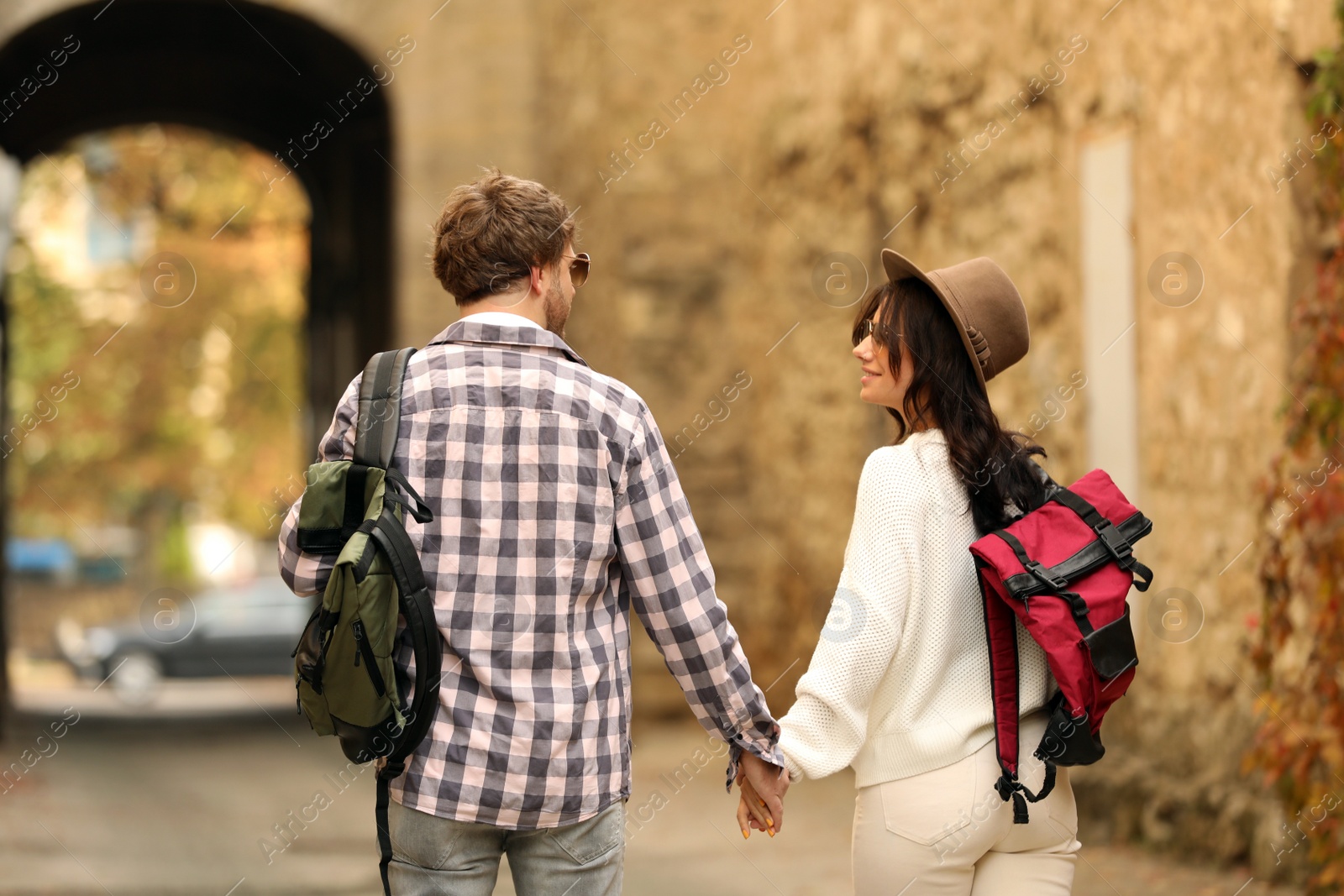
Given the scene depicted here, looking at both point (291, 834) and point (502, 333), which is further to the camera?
point (291, 834)

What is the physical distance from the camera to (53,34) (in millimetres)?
9195

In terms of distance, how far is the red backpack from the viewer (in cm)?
216

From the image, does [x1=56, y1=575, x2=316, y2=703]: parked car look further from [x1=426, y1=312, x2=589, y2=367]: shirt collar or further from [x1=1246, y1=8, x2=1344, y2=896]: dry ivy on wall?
[x1=426, y1=312, x2=589, y2=367]: shirt collar

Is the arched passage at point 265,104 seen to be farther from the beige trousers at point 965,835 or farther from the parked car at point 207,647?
the beige trousers at point 965,835

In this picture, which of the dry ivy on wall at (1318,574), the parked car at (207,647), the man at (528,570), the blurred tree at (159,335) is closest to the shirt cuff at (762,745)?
the man at (528,570)

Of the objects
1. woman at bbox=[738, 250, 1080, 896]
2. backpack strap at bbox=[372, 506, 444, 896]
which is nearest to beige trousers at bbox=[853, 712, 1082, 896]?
woman at bbox=[738, 250, 1080, 896]

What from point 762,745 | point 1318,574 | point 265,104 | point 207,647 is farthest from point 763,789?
point 207,647

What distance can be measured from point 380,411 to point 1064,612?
1.04 meters

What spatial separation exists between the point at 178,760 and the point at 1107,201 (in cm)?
645

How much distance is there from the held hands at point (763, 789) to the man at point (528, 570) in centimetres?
4

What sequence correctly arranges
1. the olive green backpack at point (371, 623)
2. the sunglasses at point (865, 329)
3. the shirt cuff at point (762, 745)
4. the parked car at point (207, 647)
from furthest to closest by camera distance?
the parked car at point (207, 647) < the sunglasses at point (865, 329) < the shirt cuff at point (762, 745) < the olive green backpack at point (371, 623)

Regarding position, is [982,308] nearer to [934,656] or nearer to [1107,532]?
[1107,532]

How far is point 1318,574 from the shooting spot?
439 cm

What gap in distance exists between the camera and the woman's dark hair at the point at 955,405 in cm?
234
